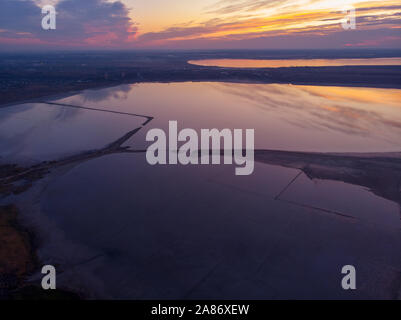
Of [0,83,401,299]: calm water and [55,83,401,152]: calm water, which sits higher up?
[55,83,401,152]: calm water

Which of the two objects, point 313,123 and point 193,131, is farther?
point 313,123

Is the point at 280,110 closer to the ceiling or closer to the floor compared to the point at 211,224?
closer to the ceiling

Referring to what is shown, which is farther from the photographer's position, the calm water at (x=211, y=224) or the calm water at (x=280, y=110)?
the calm water at (x=280, y=110)

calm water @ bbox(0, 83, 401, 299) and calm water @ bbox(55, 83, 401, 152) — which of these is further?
calm water @ bbox(55, 83, 401, 152)

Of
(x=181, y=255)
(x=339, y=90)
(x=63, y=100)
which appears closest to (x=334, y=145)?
(x=181, y=255)

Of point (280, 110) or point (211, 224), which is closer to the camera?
point (211, 224)

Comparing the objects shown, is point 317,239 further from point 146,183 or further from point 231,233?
point 146,183

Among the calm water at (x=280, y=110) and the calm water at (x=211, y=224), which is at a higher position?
the calm water at (x=280, y=110)

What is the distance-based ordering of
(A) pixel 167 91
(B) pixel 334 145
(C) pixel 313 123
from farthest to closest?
(A) pixel 167 91 < (C) pixel 313 123 < (B) pixel 334 145
